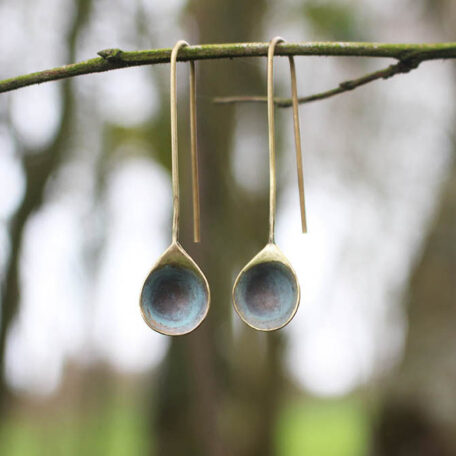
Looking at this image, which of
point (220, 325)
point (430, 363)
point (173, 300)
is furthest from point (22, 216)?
point (430, 363)

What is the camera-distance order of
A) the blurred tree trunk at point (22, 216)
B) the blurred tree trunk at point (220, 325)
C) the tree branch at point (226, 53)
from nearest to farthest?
the tree branch at point (226, 53) < the blurred tree trunk at point (22, 216) < the blurred tree trunk at point (220, 325)

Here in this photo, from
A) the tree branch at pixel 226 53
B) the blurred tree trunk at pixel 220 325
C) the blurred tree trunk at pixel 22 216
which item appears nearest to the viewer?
the tree branch at pixel 226 53

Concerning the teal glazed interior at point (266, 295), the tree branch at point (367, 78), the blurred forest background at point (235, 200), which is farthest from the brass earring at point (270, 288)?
the blurred forest background at point (235, 200)

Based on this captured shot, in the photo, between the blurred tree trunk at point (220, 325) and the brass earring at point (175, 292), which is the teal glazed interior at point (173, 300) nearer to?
the brass earring at point (175, 292)

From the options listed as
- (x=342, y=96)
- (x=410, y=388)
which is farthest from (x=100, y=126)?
(x=410, y=388)

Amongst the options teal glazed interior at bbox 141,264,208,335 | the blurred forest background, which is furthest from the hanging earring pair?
the blurred forest background

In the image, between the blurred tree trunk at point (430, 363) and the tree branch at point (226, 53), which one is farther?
the blurred tree trunk at point (430, 363)

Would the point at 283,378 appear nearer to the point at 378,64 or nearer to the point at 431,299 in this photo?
the point at 431,299
